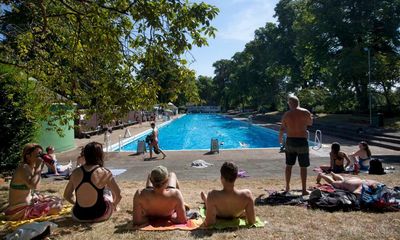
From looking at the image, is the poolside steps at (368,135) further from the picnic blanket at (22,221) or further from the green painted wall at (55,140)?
the green painted wall at (55,140)

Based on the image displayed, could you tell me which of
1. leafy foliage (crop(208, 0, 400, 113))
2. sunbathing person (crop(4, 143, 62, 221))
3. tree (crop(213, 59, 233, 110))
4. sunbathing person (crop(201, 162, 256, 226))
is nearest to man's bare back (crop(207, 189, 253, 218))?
sunbathing person (crop(201, 162, 256, 226))

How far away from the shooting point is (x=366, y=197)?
5777 millimetres

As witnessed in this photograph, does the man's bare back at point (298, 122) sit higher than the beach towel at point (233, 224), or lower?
higher

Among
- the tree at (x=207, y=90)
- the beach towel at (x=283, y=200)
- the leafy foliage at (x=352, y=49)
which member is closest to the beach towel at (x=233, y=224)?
the beach towel at (x=283, y=200)

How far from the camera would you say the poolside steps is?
54.4ft

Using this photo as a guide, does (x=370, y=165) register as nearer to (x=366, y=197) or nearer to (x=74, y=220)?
(x=366, y=197)

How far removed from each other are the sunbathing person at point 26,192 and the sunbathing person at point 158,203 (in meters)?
1.83

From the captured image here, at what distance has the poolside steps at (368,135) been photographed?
16.6m

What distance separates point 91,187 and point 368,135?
18.1 m

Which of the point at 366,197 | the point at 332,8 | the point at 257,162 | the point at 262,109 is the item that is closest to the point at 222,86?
the point at 262,109

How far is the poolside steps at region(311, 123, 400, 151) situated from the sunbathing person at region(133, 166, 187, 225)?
13544 mm

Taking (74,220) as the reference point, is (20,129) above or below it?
above

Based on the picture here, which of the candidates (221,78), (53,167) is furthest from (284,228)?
(221,78)

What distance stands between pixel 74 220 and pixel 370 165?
8109 mm
